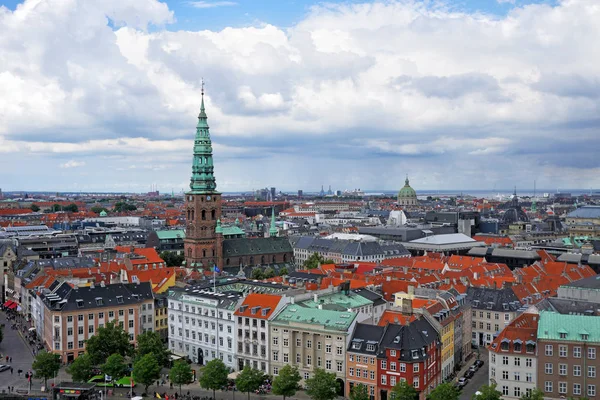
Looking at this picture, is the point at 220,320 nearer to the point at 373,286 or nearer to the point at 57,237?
the point at 373,286

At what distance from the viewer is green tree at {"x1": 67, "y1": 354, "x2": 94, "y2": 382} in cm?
8100

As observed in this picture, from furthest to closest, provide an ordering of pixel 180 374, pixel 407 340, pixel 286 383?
pixel 180 374 < pixel 407 340 < pixel 286 383

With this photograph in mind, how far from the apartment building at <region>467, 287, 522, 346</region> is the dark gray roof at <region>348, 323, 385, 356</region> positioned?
31357 millimetres

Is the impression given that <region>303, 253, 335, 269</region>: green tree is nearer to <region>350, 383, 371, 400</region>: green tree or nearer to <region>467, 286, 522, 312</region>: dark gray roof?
<region>467, 286, 522, 312</region>: dark gray roof

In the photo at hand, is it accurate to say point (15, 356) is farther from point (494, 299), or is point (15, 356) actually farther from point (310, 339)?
point (494, 299)

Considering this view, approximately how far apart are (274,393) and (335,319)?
12576 millimetres

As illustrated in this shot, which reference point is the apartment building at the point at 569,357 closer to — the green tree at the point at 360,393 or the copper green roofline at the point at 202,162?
the green tree at the point at 360,393

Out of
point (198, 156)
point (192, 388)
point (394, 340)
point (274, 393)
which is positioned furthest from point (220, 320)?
point (198, 156)

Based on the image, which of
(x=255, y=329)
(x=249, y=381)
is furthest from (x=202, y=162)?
(x=249, y=381)

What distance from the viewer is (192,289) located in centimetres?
10231

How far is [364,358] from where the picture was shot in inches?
3039

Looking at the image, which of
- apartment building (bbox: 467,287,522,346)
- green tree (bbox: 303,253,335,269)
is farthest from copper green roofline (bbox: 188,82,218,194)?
apartment building (bbox: 467,287,522,346)

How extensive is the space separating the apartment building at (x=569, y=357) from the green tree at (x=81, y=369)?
184 ft

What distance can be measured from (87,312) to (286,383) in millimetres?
39023
